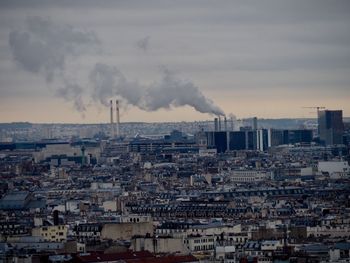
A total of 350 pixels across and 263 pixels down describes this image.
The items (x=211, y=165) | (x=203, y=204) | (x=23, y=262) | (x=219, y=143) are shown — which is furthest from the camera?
(x=219, y=143)

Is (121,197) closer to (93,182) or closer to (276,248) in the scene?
(93,182)

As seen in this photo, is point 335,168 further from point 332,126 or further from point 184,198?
point 332,126

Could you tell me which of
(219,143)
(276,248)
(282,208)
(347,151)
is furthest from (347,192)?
(219,143)

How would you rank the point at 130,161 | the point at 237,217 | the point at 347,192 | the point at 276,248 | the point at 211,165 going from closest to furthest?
1. the point at 276,248
2. the point at 237,217
3. the point at 347,192
4. the point at 211,165
5. the point at 130,161

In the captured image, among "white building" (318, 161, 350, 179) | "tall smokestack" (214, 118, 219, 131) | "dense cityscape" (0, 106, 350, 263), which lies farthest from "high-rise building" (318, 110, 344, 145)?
"white building" (318, 161, 350, 179)

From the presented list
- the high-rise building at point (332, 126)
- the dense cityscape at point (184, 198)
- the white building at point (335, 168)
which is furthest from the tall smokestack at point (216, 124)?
the white building at point (335, 168)

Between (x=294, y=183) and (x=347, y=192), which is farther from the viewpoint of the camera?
(x=294, y=183)

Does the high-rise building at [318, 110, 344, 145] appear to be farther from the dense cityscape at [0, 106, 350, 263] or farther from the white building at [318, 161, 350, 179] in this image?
the white building at [318, 161, 350, 179]

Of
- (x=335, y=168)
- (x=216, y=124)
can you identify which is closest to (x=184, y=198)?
(x=335, y=168)
